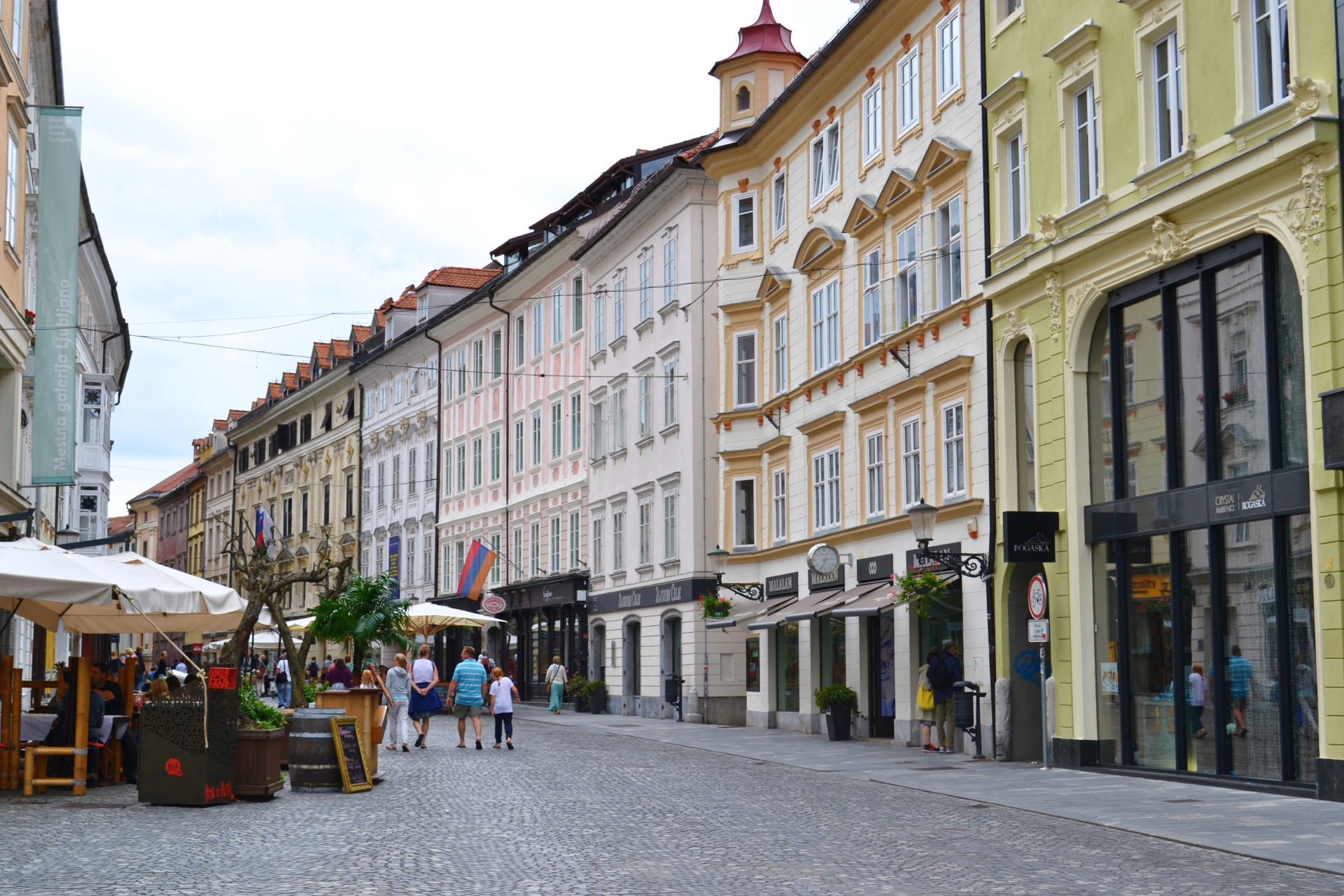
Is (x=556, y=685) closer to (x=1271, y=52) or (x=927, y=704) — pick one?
(x=927, y=704)

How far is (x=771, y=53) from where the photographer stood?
1618 inches

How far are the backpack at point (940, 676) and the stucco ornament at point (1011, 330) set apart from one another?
5027 mm

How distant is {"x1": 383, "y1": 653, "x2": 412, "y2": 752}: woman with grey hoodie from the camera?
28.4 meters

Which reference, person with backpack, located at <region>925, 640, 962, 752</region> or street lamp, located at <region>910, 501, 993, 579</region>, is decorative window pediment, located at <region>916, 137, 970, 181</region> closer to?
street lamp, located at <region>910, 501, 993, 579</region>

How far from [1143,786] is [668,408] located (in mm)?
24181

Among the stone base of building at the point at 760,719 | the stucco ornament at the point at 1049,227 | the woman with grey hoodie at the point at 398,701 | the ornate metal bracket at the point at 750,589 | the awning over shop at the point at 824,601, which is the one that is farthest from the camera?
the ornate metal bracket at the point at 750,589

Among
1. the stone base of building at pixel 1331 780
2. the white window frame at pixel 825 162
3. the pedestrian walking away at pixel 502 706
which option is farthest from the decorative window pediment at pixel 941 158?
the stone base of building at pixel 1331 780

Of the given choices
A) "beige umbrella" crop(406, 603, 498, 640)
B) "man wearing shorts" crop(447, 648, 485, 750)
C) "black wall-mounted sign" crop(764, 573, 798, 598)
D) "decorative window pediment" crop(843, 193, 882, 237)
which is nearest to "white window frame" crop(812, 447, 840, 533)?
"black wall-mounted sign" crop(764, 573, 798, 598)

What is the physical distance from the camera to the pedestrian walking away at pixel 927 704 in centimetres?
2642

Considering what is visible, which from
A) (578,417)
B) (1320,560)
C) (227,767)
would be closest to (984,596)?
(1320,560)

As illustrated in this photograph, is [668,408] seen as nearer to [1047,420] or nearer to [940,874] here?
[1047,420]

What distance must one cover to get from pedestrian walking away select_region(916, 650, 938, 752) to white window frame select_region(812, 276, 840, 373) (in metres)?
8.00

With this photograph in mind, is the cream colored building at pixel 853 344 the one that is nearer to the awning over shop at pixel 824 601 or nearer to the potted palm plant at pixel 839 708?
the awning over shop at pixel 824 601

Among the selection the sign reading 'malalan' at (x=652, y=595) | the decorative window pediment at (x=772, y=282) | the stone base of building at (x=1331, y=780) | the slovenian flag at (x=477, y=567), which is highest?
the decorative window pediment at (x=772, y=282)
